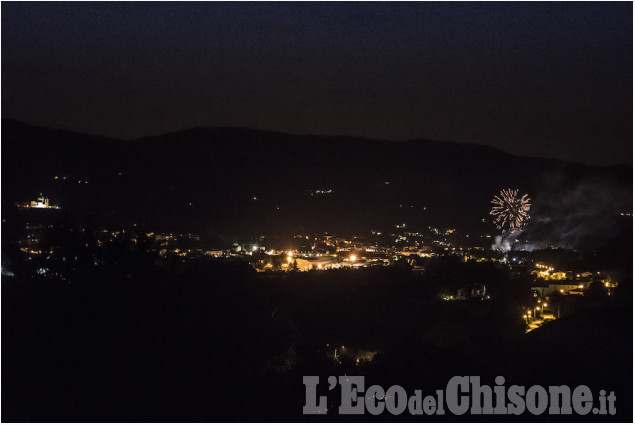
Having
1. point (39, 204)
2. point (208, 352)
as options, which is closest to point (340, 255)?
point (39, 204)

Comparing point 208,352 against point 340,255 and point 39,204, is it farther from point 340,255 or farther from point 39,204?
point 340,255

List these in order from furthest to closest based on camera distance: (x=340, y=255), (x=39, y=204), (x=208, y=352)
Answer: (x=340, y=255) < (x=39, y=204) < (x=208, y=352)

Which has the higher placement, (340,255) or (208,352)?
(340,255)

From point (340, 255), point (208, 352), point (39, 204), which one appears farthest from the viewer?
point (340, 255)

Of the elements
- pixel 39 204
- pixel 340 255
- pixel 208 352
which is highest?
pixel 39 204

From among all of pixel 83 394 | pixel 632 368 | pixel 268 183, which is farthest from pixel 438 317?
pixel 268 183

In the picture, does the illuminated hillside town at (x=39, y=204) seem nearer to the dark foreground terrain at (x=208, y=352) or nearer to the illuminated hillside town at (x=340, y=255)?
the illuminated hillside town at (x=340, y=255)

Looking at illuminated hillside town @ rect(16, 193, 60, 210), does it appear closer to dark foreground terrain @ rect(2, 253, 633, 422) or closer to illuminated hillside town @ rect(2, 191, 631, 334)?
illuminated hillside town @ rect(2, 191, 631, 334)

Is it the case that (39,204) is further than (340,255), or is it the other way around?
(340,255)

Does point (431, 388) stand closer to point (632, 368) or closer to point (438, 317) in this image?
point (632, 368)

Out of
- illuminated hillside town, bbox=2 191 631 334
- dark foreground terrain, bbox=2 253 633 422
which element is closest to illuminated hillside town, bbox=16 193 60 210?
illuminated hillside town, bbox=2 191 631 334

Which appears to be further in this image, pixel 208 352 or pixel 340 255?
pixel 340 255
